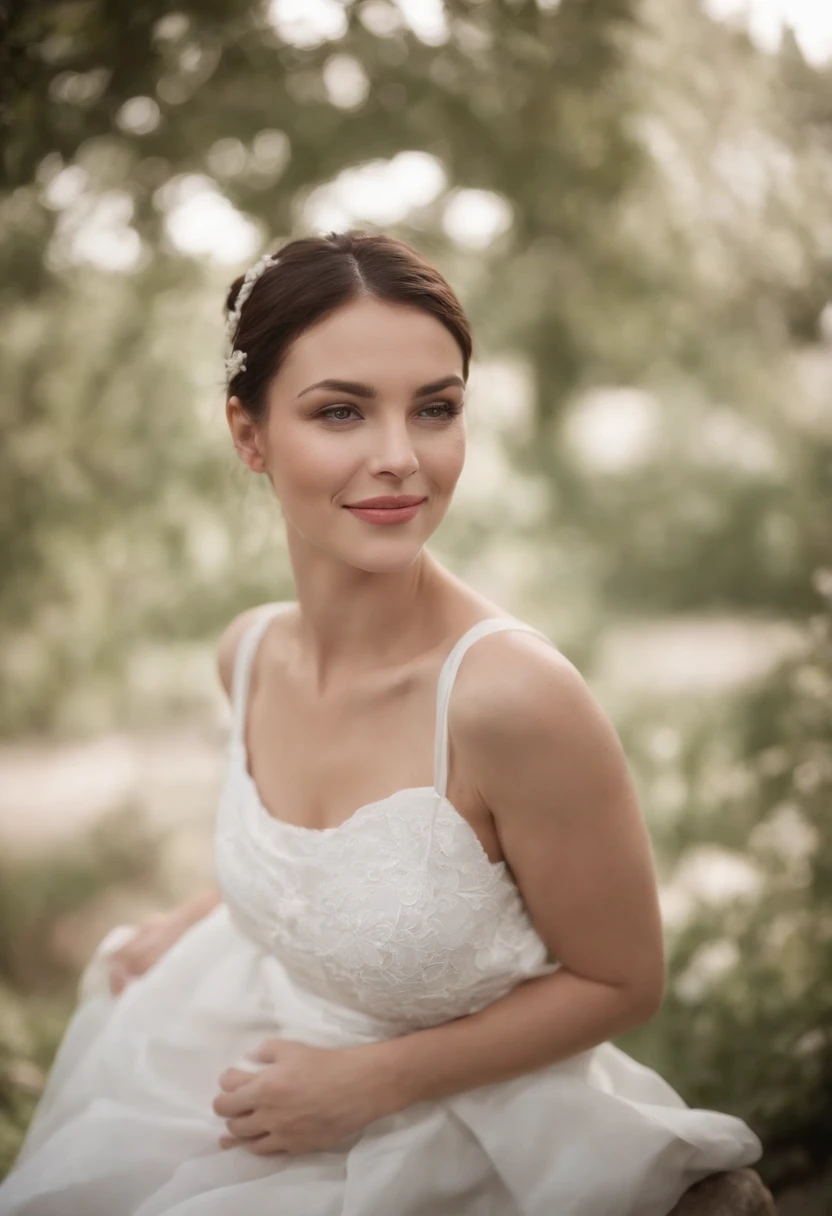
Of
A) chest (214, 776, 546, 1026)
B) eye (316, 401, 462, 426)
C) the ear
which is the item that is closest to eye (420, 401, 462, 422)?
eye (316, 401, 462, 426)

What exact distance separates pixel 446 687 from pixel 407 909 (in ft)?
1.10

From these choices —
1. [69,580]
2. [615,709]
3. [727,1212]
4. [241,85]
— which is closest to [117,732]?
[69,580]

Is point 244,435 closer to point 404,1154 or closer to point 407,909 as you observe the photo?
point 407,909

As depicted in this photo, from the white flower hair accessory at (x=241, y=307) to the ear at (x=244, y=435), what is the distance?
50 mm

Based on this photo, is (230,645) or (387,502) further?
(230,645)

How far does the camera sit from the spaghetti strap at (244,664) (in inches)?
79.1

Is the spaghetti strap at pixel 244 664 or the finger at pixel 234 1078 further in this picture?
the spaghetti strap at pixel 244 664

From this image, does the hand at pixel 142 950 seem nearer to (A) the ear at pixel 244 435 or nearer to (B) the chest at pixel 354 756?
(B) the chest at pixel 354 756

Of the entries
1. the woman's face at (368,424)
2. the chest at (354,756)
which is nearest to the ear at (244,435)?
the woman's face at (368,424)

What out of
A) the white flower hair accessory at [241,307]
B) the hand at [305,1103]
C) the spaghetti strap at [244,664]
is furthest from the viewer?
the spaghetti strap at [244,664]

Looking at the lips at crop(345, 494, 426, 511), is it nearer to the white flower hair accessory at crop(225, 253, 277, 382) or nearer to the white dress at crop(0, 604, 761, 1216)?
the white dress at crop(0, 604, 761, 1216)

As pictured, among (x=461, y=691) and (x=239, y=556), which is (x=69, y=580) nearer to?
(x=239, y=556)

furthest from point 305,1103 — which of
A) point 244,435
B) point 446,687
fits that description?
point 244,435

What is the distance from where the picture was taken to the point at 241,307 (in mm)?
1730
